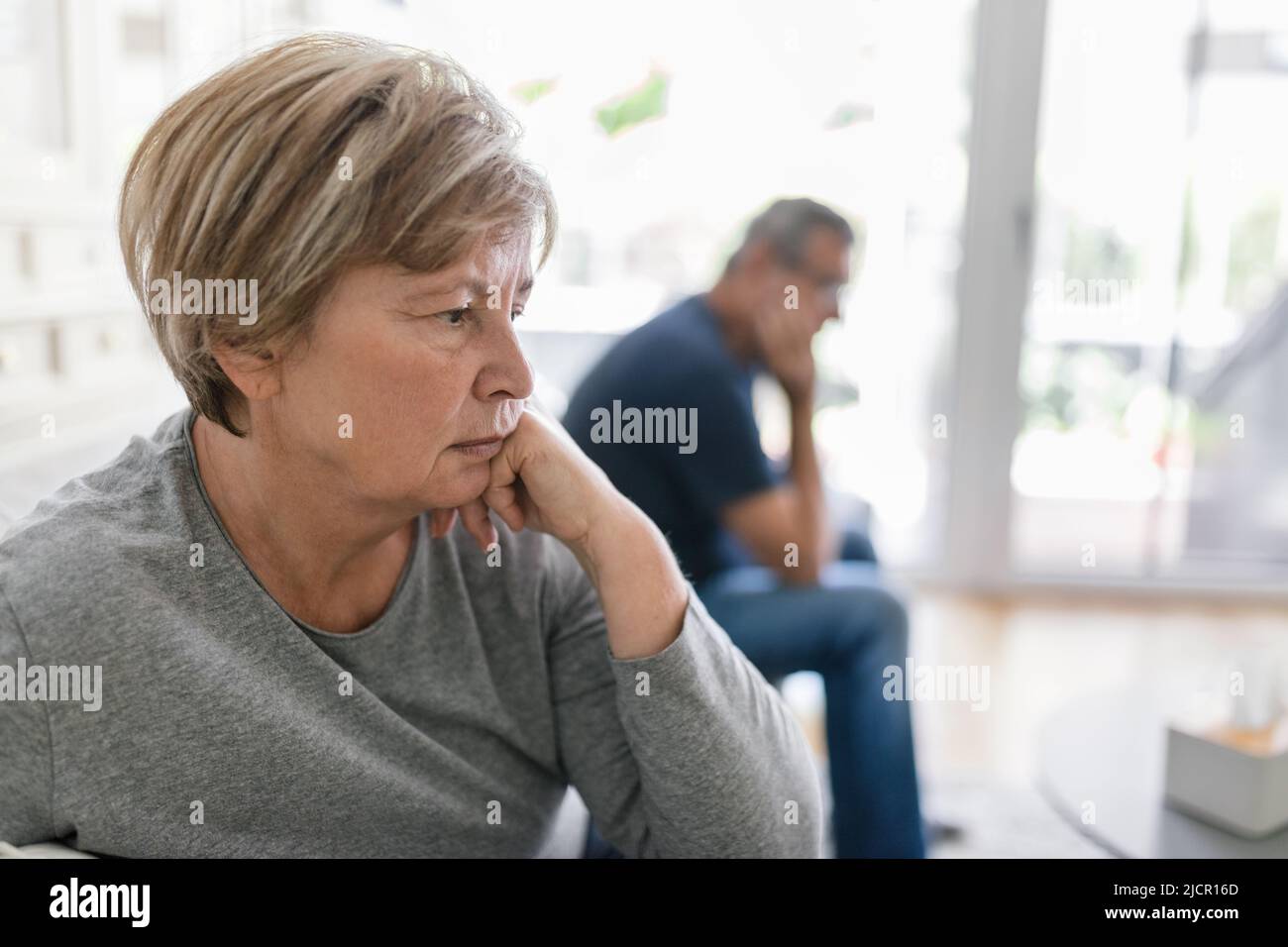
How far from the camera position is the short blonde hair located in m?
0.65

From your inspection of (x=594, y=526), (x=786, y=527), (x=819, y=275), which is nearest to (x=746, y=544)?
(x=786, y=527)

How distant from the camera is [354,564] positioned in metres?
0.79

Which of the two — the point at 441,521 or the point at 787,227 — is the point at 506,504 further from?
the point at 787,227

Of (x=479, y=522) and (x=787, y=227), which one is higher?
(x=787, y=227)

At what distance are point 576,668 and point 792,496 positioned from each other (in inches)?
30.5

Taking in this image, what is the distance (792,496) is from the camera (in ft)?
5.11

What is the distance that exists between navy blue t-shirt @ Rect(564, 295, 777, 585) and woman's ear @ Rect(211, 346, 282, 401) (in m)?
0.71

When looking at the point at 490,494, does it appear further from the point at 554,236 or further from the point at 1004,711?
the point at 1004,711

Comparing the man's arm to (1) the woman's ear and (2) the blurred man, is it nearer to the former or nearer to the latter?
(2) the blurred man

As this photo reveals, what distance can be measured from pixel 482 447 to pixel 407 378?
3.4 inches

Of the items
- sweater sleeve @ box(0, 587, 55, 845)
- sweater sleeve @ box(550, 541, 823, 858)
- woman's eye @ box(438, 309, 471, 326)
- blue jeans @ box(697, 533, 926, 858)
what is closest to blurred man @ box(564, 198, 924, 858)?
blue jeans @ box(697, 533, 926, 858)

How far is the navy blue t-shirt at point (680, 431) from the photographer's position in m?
1.41

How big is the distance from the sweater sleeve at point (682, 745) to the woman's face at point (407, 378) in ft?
0.57
